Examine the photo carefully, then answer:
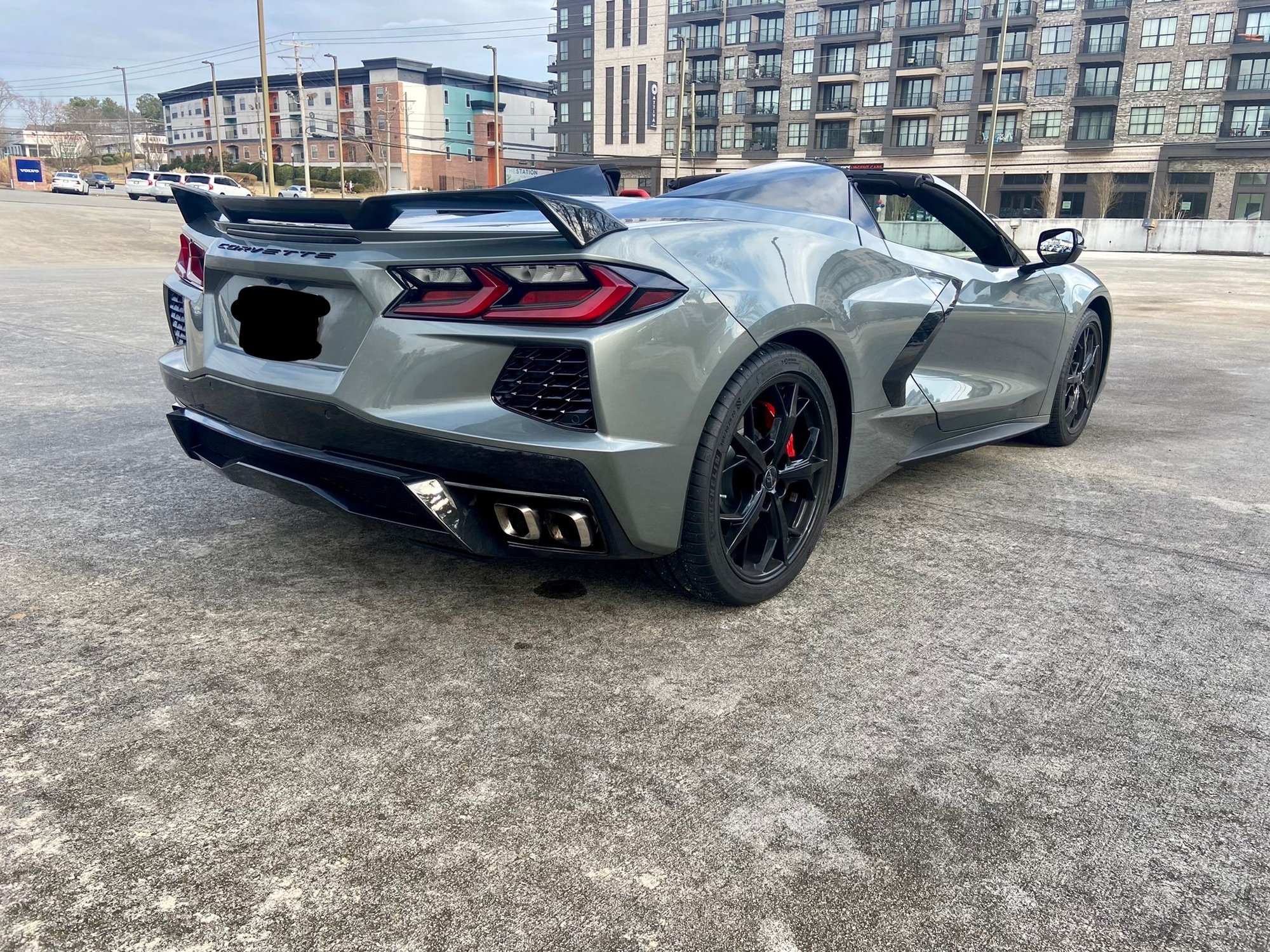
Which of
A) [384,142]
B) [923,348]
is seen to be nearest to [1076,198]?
[384,142]

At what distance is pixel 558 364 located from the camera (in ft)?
7.32

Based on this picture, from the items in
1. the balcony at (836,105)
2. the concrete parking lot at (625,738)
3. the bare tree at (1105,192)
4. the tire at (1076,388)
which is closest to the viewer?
the concrete parking lot at (625,738)

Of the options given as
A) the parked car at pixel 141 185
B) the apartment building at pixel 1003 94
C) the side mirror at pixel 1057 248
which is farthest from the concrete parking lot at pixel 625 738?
the parked car at pixel 141 185

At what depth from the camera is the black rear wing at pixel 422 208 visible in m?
2.17

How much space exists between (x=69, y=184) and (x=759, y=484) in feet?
214

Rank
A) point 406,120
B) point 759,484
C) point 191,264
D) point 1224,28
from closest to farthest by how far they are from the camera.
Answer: point 759,484 → point 191,264 → point 1224,28 → point 406,120

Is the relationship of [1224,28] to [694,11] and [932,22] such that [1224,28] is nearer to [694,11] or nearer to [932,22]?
[932,22]

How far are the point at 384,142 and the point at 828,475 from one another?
94.8m

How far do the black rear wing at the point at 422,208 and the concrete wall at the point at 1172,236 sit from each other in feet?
163

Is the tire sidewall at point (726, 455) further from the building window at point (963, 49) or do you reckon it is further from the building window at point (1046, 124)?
the building window at point (963, 49)

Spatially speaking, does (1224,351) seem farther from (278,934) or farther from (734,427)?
(278,934)

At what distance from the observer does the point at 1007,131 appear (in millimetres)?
63844

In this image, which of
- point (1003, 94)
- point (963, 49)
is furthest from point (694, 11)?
point (1003, 94)

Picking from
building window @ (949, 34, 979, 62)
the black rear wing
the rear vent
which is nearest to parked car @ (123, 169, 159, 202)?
building window @ (949, 34, 979, 62)
